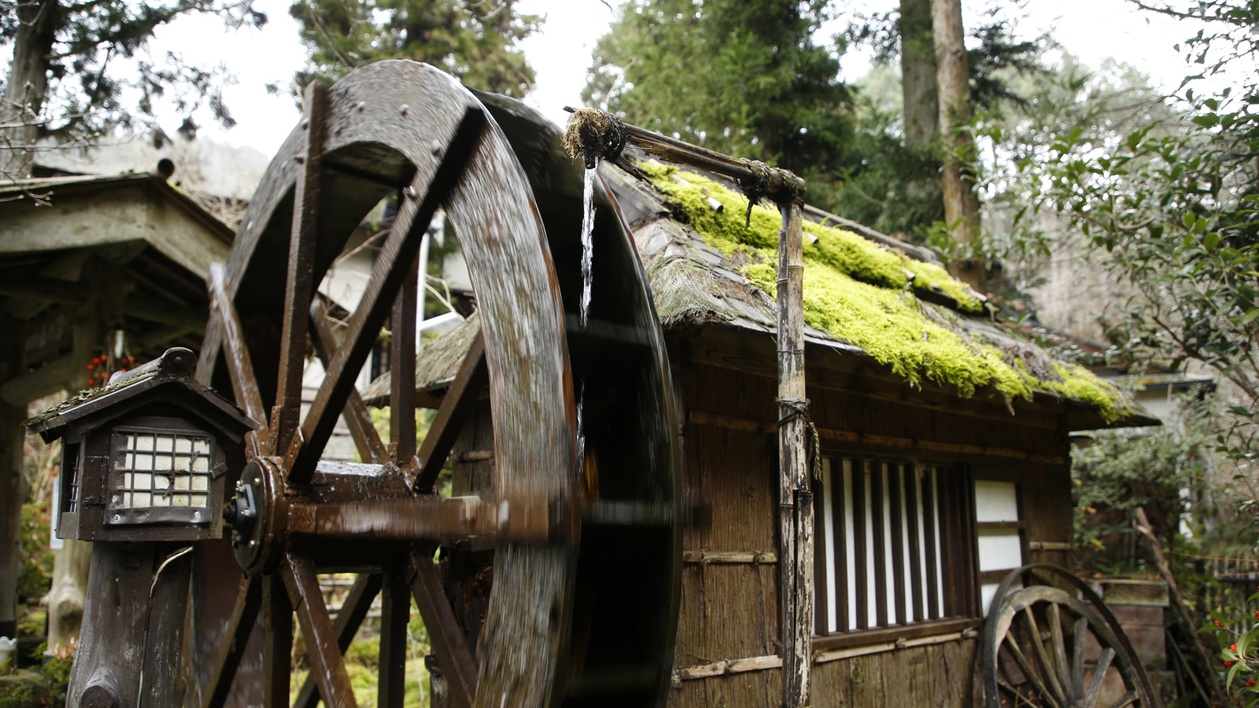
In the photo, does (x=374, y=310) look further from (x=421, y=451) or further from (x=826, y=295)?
(x=826, y=295)

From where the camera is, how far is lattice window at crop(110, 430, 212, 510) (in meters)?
3.05

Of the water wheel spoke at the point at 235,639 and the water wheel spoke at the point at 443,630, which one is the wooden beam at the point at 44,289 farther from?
the water wheel spoke at the point at 443,630

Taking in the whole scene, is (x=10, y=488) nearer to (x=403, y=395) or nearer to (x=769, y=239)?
(x=403, y=395)

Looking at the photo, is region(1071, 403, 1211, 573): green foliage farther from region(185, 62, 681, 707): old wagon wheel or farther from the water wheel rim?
the water wheel rim

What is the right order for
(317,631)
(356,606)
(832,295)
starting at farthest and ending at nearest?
1. (832,295)
2. (356,606)
3. (317,631)

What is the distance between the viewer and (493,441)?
11.0 feet

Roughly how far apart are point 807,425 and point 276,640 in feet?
7.16

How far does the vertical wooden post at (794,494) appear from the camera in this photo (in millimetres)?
3162

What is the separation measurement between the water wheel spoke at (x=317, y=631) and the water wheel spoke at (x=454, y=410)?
0.58 meters

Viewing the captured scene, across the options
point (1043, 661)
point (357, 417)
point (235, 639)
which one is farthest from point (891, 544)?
point (235, 639)

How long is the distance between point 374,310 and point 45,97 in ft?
18.9

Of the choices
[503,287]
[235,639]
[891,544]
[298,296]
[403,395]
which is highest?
[298,296]

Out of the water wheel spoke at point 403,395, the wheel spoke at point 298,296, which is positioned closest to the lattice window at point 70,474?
the wheel spoke at point 298,296

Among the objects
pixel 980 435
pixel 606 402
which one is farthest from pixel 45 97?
pixel 980 435
